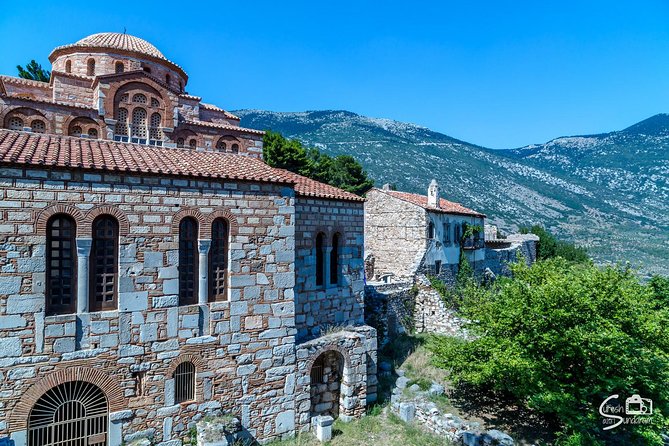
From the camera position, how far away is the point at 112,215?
8.95 metres

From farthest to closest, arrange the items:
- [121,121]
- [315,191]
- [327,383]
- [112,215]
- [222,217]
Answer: [121,121], [315,191], [327,383], [222,217], [112,215]

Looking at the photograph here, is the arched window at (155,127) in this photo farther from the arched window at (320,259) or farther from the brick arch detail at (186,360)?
the brick arch detail at (186,360)

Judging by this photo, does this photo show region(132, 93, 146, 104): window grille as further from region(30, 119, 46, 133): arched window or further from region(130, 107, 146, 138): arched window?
region(30, 119, 46, 133): arched window

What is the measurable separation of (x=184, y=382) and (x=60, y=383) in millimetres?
2607

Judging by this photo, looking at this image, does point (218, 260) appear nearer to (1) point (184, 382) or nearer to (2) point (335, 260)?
(1) point (184, 382)

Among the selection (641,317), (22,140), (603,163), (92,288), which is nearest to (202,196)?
(92,288)

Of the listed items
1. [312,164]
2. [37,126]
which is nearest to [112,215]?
[37,126]

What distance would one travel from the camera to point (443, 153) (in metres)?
101

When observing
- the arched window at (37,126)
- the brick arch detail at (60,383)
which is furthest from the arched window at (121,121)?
the brick arch detail at (60,383)

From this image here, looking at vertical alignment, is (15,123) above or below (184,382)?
above

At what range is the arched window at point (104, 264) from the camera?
891 centimetres

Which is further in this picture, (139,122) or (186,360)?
(139,122)

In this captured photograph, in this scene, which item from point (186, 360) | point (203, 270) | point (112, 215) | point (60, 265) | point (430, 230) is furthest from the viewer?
point (430, 230)

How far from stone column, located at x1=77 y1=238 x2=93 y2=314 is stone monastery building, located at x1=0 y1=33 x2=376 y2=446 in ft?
0.07
